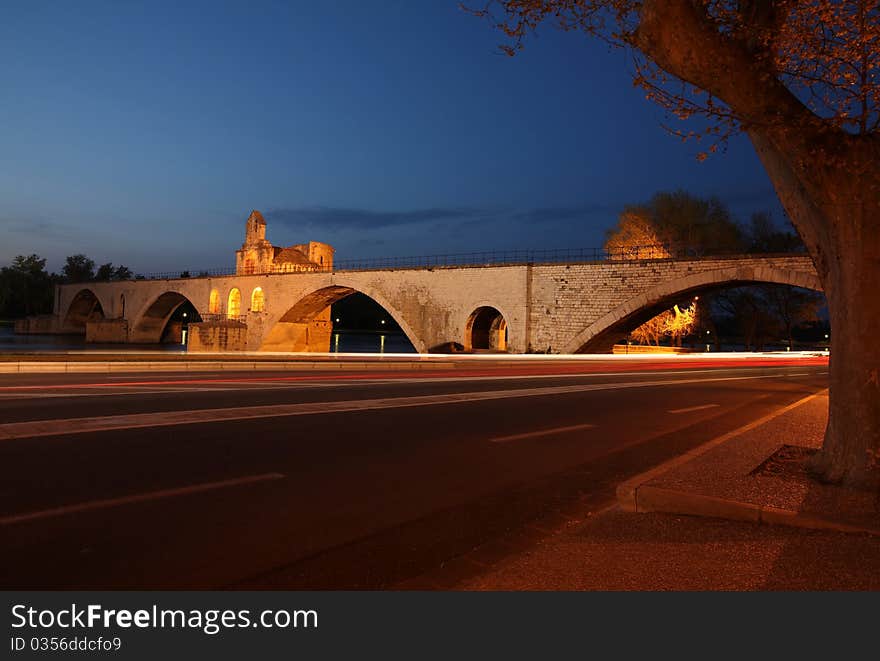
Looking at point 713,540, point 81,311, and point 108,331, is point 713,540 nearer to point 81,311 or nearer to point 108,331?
point 108,331

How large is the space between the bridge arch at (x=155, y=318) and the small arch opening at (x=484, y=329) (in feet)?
136

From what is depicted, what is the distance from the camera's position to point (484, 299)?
3744 cm

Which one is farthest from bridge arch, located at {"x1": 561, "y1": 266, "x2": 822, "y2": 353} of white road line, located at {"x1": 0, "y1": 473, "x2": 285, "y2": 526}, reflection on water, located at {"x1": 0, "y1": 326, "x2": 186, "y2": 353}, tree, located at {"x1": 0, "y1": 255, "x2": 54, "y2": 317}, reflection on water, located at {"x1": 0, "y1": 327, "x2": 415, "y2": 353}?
tree, located at {"x1": 0, "y1": 255, "x2": 54, "y2": 317}

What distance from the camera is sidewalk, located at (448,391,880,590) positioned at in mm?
3143

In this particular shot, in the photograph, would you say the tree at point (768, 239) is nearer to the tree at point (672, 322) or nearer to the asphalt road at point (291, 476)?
the tree at point (672, 322)

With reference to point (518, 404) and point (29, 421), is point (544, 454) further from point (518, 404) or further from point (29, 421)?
point (29, 421)

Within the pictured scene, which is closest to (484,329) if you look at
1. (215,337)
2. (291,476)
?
(215,337)

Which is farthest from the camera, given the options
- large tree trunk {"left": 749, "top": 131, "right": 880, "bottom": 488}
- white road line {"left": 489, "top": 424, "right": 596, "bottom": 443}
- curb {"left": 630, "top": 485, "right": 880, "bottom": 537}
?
white road line {"left": 489, "top": 424, "right": 596, "bottom": 443}

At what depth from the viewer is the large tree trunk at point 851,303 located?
462 cm

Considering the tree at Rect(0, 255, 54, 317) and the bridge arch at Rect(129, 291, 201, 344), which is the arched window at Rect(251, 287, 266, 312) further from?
the tree at Rect(0, 255, 54, 317)

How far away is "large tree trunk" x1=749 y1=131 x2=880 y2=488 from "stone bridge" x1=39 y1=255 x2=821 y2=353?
25093 mm

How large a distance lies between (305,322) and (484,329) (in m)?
23.1

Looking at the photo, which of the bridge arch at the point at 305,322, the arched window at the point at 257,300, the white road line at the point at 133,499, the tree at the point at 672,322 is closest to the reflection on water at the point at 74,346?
the bridge arch at the point at 305,322

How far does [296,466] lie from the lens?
585 centimetres
